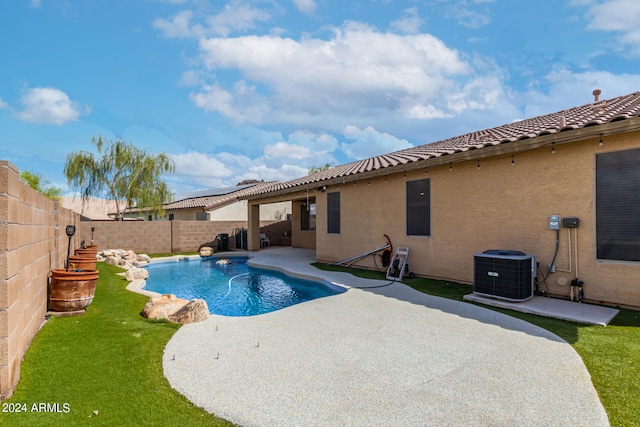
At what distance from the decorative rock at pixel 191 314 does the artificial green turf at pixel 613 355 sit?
511 centimetres

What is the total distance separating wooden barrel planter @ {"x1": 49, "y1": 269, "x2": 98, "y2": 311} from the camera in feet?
18.9

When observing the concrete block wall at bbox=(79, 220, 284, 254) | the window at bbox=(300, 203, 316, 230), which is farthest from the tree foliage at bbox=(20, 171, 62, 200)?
the window at bbox=(300, 203, 316, 230)

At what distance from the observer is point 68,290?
229 inches

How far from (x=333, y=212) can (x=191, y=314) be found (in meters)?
7.63

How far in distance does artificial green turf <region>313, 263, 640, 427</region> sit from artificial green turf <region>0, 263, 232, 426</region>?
3459 mm

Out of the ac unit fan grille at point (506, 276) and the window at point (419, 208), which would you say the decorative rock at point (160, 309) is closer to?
the ac unit fan grille at point (506, 276)

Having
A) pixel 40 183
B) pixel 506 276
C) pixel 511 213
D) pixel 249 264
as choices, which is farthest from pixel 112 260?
pixel 40 183

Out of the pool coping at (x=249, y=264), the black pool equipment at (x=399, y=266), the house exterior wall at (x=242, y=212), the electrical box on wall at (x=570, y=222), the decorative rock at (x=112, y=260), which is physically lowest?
the pool coping at (x=249, y=264)

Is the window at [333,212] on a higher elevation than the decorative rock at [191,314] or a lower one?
higher

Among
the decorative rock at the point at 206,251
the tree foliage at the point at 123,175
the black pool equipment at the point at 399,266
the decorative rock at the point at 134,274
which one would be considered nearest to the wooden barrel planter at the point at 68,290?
the decorative rock at the point at 134,274

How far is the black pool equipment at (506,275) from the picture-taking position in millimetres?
6227

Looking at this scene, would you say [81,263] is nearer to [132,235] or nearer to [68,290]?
[68,290]

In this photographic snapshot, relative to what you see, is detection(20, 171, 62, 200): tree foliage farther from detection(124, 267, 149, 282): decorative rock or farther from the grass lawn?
the grass lawn

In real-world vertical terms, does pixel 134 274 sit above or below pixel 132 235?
below
